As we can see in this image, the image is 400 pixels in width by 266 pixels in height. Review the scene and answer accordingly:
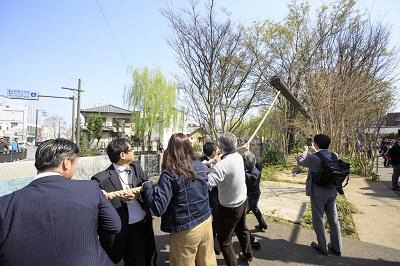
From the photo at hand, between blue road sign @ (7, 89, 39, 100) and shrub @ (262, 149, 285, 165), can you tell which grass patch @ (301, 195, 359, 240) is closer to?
shrub @ (262, 149, 285, 165)

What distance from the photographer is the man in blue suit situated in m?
1.46

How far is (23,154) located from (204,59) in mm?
12818

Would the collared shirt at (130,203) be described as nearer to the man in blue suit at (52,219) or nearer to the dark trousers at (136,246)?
the dark trousers at (136,246)

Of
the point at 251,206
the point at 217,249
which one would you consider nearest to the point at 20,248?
the point at 217,249

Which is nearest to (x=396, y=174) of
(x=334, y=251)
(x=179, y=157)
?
(x=334, y=251)

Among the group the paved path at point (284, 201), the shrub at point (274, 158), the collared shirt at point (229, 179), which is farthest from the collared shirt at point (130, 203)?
the shrub at point (274, 158)

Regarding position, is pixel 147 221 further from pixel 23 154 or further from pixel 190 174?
pixel 23 154

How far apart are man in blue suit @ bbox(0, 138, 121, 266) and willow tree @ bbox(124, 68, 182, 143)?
30785 mm

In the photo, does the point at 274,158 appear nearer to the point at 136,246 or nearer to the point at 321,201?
the point at 321,201

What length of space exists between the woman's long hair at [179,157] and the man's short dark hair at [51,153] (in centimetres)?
90

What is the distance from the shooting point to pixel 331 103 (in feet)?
27.1

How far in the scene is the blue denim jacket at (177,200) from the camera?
2.42 metres

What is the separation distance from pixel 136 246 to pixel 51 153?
57.7 inches

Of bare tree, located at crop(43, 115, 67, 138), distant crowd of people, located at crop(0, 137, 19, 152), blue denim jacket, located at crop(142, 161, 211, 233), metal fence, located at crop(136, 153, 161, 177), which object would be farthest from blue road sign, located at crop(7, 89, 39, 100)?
bare tree, located at crop(43, 115, 67, 138)
